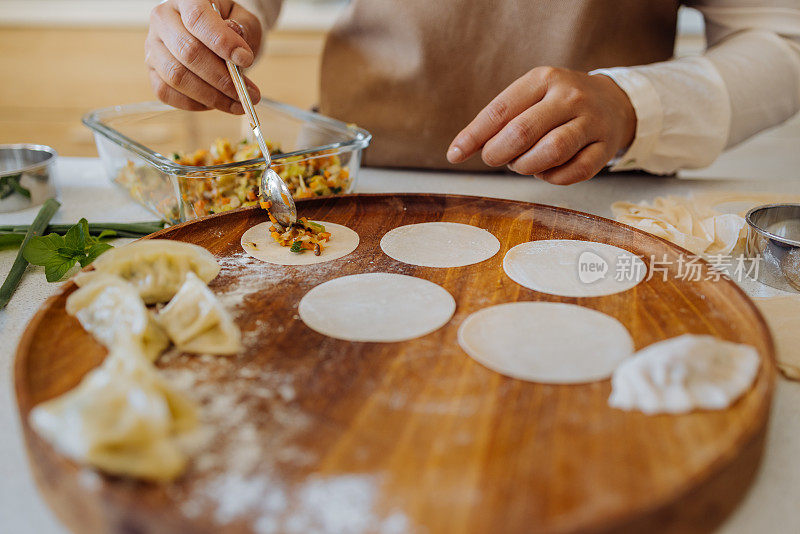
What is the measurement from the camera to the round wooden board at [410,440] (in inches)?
21.4

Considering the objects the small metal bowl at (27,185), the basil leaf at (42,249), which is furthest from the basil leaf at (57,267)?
the small metal bowl at (27,185)

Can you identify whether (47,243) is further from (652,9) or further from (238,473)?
(652,9)

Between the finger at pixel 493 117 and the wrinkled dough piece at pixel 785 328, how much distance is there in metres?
0.53

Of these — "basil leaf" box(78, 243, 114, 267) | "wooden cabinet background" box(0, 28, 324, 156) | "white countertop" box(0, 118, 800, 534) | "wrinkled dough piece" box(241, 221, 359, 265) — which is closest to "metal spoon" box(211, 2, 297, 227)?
"wrinkled dough piece" box(241, 221, 359, 265)

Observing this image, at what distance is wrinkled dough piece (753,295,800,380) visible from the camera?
Result: 834 mm

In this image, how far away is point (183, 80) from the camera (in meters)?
1.32

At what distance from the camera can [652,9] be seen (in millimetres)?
1520

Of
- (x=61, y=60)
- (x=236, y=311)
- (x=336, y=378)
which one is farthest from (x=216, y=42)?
(x=61, y=60)

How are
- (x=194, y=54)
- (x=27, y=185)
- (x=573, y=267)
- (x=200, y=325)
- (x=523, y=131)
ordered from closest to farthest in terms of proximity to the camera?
(x=200, y=325) → (x=573, y=267) → (x=523, y=131) → (x=194, y=54) → (x=27, y=185)

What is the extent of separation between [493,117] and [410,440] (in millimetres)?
717

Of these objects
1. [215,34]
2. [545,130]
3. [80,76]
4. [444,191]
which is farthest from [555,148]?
[80,76]

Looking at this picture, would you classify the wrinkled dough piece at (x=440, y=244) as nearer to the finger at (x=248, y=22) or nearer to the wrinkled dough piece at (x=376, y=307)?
the wrinkled dough piece at (x=376, y=307)

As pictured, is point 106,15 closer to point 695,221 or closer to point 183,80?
point 183,80

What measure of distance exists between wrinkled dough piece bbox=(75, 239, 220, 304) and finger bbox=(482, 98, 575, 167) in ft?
1.84
